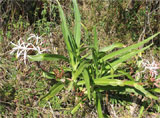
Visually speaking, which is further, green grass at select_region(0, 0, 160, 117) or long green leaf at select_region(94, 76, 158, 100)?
green grass at select_region(0, 0, 160, 117)

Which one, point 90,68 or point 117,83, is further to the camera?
point 90,68

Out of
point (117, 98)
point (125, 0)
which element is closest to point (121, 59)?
point (117, 98)

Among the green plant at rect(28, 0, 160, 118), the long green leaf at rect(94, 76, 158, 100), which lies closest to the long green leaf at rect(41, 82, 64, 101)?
the green plant at rect(28, 0, 160, 118)

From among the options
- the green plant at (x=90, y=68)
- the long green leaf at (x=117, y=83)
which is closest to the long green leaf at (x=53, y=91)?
the green plant at (x=90, y=68)

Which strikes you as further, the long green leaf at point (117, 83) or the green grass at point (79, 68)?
the green grass at point (79, 68)

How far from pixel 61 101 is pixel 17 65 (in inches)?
24.8

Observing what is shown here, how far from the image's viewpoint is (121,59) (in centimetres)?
175

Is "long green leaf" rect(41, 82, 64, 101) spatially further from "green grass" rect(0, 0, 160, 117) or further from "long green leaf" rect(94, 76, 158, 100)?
"long green leaf" rect(94, 76, 158, 100)

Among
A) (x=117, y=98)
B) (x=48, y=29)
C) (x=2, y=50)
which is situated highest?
(x=48, y=29)

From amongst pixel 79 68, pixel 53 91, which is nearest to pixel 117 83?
pixel 79 68

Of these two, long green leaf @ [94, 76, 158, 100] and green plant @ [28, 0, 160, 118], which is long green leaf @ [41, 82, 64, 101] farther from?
long green leaf @ [94, 76, 158, 100]

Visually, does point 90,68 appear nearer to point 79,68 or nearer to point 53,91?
point 79,68

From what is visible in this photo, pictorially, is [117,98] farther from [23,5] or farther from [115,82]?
[23,5]

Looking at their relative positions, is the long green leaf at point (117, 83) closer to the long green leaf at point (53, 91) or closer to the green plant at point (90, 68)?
the green plant at point (90, 68)
